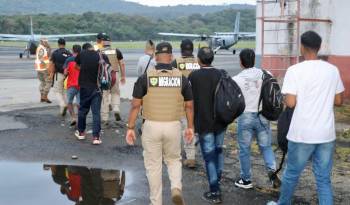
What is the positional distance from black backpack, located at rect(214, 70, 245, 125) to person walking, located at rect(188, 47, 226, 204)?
7cm

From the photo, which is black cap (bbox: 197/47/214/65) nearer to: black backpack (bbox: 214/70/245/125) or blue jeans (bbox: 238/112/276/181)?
black backpack (bbox: 214/70/245/125)

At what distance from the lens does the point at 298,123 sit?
4.89m

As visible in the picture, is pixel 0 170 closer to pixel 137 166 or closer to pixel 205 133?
pixel 137 166

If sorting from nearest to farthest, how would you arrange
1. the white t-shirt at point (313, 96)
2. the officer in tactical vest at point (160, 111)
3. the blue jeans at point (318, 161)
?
the white t-shirt at point (313, 96) → the blue jeans at point (318, 161) → the officer in tactical vest at point (160, 111)

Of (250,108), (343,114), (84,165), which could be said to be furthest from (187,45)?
(343,114)

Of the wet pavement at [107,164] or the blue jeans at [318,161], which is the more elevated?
the blue jeans at [318,161]

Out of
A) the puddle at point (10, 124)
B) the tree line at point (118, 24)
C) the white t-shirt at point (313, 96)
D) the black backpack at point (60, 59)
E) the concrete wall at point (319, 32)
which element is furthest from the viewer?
the tree line at point (118, 24)

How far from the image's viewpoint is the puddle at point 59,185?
6.05m

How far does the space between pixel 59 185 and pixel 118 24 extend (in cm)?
15497

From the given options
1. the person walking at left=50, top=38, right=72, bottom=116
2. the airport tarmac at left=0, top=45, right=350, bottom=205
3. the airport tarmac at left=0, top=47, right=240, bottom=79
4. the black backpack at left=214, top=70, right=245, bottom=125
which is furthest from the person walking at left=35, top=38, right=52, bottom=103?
the airport tarmac at left=0, top=47, right=240, bottom=79

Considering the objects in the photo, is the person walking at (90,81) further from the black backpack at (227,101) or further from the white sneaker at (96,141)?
the black backpack at (227,101)

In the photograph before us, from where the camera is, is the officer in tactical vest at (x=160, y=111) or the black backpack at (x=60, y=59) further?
the black backpack at (x=60, y=59)

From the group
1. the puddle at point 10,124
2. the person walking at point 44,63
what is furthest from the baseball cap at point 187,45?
the person walking at point 44,63

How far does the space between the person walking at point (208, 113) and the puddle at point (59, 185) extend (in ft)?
3.27
